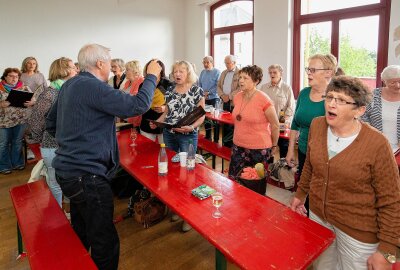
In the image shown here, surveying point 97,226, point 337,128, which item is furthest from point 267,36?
point 97,226

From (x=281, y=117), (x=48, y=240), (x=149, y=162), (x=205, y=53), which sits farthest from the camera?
(x=205, y=53)

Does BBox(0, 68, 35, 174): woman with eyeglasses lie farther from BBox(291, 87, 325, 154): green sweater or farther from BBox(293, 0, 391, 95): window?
BBox(293, 0, 391, 95): window

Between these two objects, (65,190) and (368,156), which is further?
(65,190)

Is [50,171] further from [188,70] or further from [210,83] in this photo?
[210,83]

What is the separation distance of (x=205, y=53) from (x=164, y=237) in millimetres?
6224

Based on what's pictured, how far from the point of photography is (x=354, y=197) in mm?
1387

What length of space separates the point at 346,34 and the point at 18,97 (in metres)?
5.31

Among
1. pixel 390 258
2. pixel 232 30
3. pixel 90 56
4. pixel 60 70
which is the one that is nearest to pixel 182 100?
pixel 60 70

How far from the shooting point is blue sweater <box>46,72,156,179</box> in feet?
4.93

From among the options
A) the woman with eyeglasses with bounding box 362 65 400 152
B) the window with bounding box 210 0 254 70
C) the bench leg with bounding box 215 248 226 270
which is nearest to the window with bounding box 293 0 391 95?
the window with bounding box 210 0 254 70

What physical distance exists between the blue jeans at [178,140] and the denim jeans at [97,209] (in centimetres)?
126

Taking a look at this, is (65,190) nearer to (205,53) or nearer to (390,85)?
(390,85)

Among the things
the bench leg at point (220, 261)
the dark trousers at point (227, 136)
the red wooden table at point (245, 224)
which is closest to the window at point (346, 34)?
the dark trousers at point (227, 136)

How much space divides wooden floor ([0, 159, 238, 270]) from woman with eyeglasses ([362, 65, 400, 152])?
1.76 m
